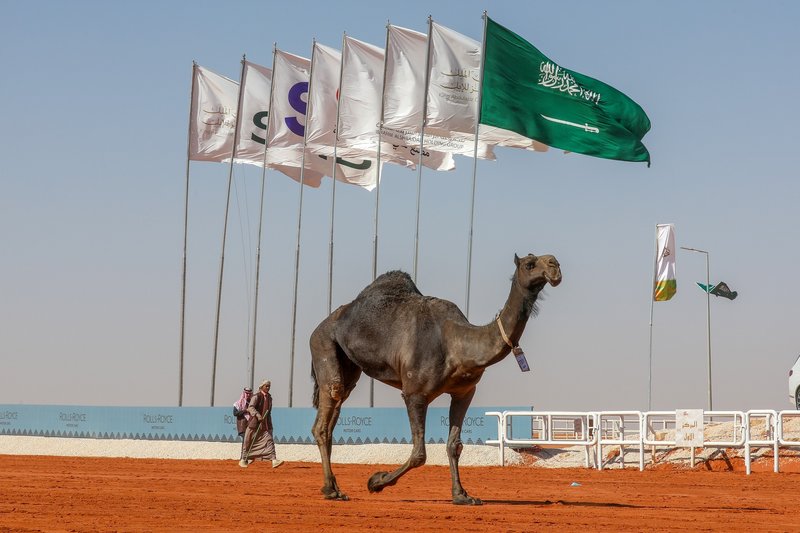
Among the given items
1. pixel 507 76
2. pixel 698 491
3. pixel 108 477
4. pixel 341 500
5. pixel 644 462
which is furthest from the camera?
pixel 507 76

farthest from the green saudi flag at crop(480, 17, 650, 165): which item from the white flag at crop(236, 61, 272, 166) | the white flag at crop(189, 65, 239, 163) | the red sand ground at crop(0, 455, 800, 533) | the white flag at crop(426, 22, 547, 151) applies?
the white flag at crop(189, 65, 239, 163)

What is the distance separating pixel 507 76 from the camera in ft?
112

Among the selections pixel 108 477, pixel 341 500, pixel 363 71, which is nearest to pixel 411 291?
pixel 341 500

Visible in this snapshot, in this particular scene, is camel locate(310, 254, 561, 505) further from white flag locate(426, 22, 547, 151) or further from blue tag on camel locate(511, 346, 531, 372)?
white flag locate(426, 22, 547, 151)

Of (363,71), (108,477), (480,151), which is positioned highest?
(363,71)

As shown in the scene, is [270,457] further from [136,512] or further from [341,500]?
[136,512]

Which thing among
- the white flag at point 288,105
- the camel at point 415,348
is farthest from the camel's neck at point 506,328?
the white flag at point 288,105

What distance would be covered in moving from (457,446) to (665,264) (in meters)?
29.4

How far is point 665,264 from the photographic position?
140 ft

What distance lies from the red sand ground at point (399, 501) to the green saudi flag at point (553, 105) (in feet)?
33.3

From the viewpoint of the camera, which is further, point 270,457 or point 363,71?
point 363,71

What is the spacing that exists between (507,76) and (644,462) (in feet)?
39.0

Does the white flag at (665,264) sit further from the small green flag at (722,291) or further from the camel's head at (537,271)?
the camel's head at (537,271)

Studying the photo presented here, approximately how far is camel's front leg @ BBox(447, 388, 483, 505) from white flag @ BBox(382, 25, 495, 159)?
2595 centimetres
